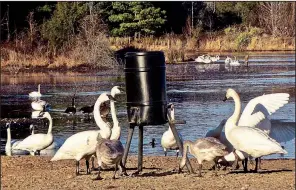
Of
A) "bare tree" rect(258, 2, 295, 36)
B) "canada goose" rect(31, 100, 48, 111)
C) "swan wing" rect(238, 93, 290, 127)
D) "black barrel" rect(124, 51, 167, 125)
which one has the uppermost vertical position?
"bare tree" rect(258, 2, 295, 36)

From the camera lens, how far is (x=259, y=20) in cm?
6519

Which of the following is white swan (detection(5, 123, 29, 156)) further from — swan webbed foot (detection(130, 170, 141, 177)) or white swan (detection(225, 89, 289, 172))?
white swan (detection(225, 89, 289, 172))

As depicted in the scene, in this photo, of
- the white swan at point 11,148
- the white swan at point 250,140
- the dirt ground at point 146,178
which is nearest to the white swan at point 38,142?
the white swan at point 11,148

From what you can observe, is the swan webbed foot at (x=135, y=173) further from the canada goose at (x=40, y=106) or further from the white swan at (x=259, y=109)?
the canada goose at (x=40, y=106)

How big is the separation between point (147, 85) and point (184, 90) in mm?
19864

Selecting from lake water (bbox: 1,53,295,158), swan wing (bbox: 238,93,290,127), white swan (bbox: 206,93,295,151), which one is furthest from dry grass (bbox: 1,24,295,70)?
swan wing (bbox: 238,93,290,127)

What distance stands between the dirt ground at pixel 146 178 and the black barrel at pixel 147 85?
0.85 m

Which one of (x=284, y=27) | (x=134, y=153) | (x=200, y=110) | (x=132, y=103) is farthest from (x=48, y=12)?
(x=132, y=103)

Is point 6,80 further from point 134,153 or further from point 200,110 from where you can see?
A: point 134,153

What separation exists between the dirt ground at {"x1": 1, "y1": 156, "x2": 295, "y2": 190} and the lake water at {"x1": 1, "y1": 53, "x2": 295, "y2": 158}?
2.48m

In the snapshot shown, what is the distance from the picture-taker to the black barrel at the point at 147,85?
10.4 m

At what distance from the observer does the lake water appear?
1950 centimetres

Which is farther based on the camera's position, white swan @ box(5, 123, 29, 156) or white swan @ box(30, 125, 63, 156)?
white swan @ box(30, 125, 63, 156)

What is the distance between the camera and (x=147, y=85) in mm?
10516
